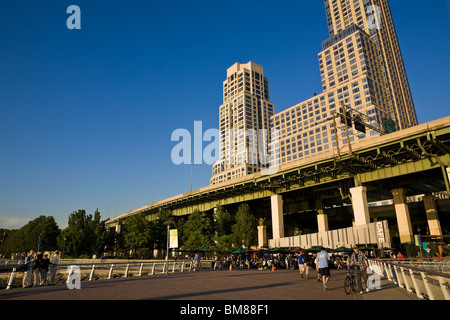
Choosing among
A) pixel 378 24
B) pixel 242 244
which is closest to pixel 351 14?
pixel 378 24

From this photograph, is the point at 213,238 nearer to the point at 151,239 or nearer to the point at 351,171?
the point at 151,239

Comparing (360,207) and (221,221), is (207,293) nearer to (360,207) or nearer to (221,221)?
(360,207)

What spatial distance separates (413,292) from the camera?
1109 cm

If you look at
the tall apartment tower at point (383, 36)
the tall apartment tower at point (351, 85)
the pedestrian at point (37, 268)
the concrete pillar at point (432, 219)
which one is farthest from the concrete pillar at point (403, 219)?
the tall apartment tower at point (383, 36)

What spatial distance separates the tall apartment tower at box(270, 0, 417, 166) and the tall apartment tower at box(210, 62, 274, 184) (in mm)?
18147

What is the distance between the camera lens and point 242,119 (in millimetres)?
158125

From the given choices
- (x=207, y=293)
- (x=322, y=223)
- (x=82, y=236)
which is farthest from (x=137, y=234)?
(x=207, y=293)

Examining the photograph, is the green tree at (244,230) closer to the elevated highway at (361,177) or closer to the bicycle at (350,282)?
the elevated highway at (361,177)

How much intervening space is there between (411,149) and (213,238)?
35897 millimetres

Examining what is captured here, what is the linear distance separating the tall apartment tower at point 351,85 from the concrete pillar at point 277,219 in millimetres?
65486

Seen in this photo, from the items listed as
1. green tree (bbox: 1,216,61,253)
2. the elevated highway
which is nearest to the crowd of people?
the elevated highway

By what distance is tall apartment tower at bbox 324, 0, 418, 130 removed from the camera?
407ft

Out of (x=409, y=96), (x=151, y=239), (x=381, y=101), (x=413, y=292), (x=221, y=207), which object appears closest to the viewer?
(x=413, y=292)

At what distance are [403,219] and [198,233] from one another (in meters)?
35.1
